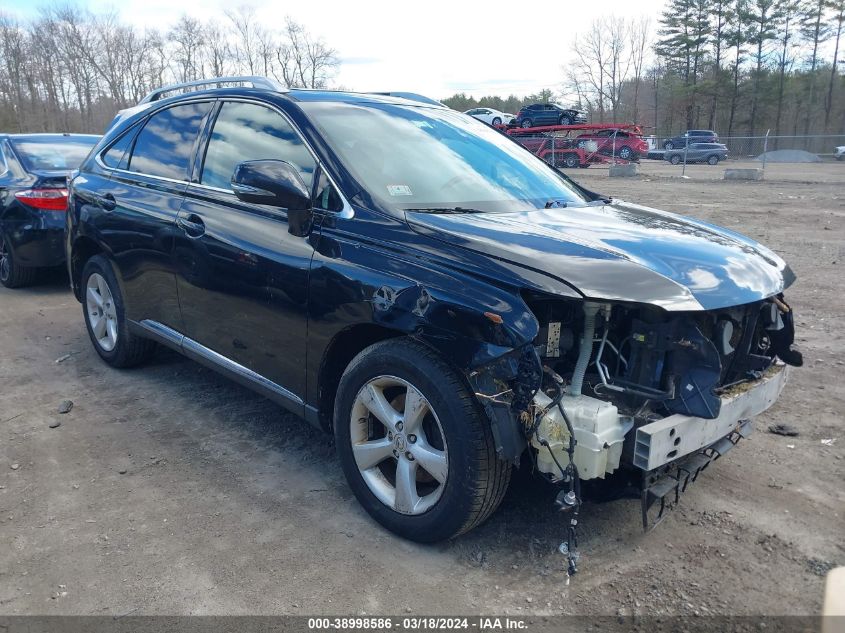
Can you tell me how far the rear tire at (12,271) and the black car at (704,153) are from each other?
34.2 metres

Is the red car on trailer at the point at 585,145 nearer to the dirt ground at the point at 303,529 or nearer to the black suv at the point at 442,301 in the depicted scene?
the dirt ground at the point at 303,529

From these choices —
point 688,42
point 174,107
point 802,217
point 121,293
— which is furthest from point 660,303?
point 688,42

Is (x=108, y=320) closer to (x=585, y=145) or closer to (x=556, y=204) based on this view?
(x=556, y=204)

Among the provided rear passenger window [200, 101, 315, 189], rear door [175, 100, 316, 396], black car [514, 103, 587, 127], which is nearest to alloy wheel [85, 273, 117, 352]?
rear door [175, 100, 316, 396]

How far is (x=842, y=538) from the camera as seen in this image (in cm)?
298

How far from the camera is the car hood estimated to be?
2.48 meters

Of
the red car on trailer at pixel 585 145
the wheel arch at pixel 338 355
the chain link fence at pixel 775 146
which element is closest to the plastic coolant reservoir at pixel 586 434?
the wheel arch at pixel 338 355

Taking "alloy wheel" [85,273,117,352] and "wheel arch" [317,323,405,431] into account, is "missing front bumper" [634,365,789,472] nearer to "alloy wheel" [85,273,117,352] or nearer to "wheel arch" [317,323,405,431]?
"wheel arch" [317,323,405,431]

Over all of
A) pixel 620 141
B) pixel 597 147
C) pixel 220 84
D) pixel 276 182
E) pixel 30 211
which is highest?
pixel 620 141

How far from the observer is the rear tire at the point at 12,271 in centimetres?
753

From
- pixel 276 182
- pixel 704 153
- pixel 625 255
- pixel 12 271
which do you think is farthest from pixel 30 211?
pixel 704 153

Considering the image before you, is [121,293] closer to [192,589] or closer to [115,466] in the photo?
[115,466]

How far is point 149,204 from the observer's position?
14.0 ft

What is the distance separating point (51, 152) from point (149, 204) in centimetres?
472
